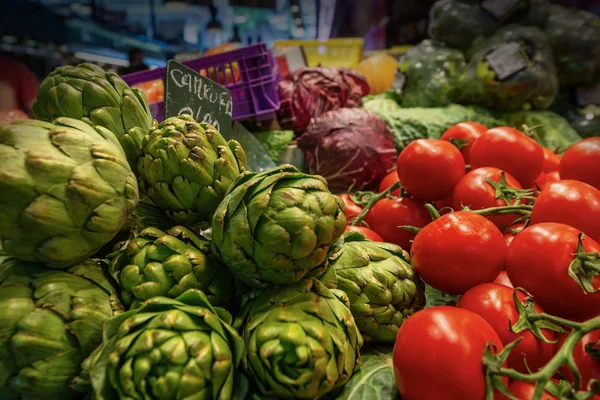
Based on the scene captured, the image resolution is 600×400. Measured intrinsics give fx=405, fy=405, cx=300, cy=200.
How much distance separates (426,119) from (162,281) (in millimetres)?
3242

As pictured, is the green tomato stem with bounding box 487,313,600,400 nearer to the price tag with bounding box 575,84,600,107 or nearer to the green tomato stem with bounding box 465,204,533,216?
the green tomato stem with bounding box 465,204,533,216

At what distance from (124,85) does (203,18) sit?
16409mm

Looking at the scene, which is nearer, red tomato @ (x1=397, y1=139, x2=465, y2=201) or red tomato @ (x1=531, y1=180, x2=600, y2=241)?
red tomato @ (x1=531, y1=180, x2=600, y2=241)

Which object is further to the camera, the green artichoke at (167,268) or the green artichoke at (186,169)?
the green artichoke at (186,169)

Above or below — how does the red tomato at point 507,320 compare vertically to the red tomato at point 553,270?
below

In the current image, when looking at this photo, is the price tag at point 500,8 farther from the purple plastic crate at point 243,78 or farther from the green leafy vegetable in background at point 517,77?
the purple plastic crate at point 243,78

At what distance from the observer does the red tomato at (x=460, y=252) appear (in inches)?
51.3

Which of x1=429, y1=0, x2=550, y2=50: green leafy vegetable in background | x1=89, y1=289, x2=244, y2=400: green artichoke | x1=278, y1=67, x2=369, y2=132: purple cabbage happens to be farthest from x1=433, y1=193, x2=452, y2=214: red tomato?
x1=429, y1=0, x2=550, y2=50: green leafy vegetable in background

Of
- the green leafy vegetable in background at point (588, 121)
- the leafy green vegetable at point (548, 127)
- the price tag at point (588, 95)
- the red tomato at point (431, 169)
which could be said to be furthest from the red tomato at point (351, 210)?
the price tag at point (588, 95)

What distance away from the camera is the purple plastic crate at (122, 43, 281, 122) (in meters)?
3.03

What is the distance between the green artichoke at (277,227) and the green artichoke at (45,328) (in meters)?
0.37

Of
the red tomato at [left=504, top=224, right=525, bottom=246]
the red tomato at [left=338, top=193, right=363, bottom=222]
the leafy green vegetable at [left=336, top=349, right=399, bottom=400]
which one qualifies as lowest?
the leafy green vegetable at [left=336, top=349, right=399, bottom=400]

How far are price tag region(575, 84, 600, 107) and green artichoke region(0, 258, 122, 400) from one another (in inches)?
198

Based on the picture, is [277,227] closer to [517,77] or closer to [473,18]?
[517,77]
